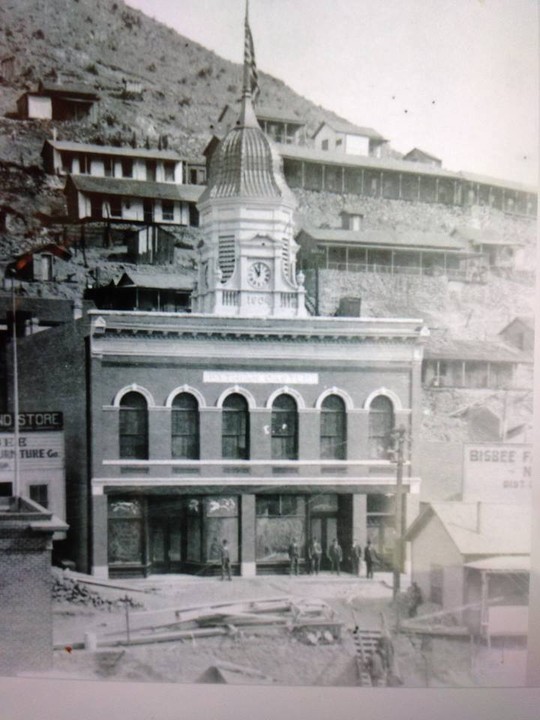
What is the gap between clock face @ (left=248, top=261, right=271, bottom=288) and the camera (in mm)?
4478

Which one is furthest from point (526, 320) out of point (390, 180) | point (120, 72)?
point (120, 72)

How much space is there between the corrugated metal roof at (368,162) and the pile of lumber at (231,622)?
2667 mm

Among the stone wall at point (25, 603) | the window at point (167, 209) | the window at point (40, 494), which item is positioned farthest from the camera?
the window at point (167, 209)

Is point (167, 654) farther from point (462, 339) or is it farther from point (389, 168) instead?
point (389, 168)

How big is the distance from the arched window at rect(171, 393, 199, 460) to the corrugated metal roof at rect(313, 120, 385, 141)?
5.88 feet

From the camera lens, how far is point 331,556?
4.53 meters

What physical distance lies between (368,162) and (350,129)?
0.75 ft

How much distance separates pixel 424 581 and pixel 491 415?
109 cm

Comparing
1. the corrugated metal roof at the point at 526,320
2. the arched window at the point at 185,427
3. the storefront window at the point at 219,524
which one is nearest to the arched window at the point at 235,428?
the arched window at the point at 185,427

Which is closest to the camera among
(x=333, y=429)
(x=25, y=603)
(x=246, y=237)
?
(x=25, y=603)

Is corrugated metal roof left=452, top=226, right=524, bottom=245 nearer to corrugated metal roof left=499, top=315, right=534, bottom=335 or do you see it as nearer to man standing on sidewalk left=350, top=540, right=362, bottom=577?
corrugated metal roof left=499, top=315, right=534, bottom=335

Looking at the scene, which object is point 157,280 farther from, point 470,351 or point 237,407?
point 470,351

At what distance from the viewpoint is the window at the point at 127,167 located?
14.7 feet

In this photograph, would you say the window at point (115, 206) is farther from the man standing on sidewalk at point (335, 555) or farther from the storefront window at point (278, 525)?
the man standing on sidewalk at point (335, 555)
